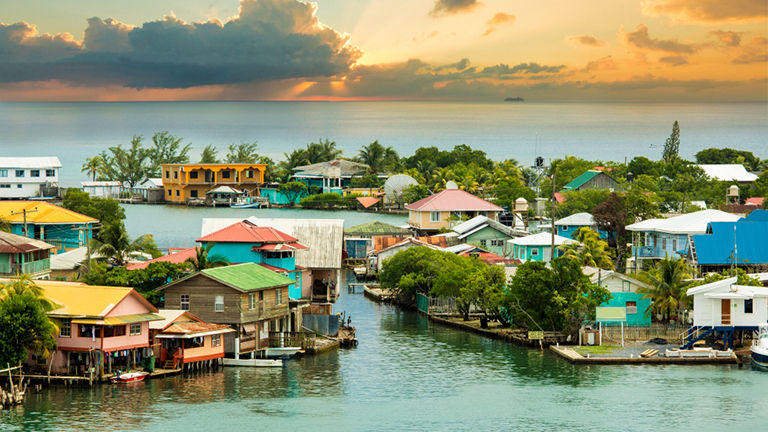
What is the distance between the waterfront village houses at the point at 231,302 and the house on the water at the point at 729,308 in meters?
20.4

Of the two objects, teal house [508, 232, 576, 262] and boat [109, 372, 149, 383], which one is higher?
teal house [508, 232, 576, 262]

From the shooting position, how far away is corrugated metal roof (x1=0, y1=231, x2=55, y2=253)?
58625 mm

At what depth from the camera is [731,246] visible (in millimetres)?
66250

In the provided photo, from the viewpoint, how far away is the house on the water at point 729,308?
54719 mm

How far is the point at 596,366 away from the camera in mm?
53344

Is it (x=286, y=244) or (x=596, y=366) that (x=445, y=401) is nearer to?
(x=596, y=366)

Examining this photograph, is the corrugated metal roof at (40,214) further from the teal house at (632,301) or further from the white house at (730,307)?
the white house at (730,307)

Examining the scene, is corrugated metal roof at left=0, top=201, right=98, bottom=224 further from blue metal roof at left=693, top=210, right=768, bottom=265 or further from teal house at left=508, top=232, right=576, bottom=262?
blue metal roof at left=693, top=210, right=768, bottom=265

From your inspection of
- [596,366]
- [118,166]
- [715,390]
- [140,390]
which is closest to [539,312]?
[596,366]

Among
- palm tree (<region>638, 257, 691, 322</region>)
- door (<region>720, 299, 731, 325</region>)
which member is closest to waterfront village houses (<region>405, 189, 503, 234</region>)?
palm tree (<region>638, 257, 691, 322</region>)

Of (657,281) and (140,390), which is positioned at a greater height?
(657,281)

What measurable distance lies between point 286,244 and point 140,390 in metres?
17.2

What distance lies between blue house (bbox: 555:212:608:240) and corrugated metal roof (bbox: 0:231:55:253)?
42426mm

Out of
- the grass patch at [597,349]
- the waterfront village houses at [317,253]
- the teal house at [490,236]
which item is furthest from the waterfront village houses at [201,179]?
the grass patch at [597,349]
